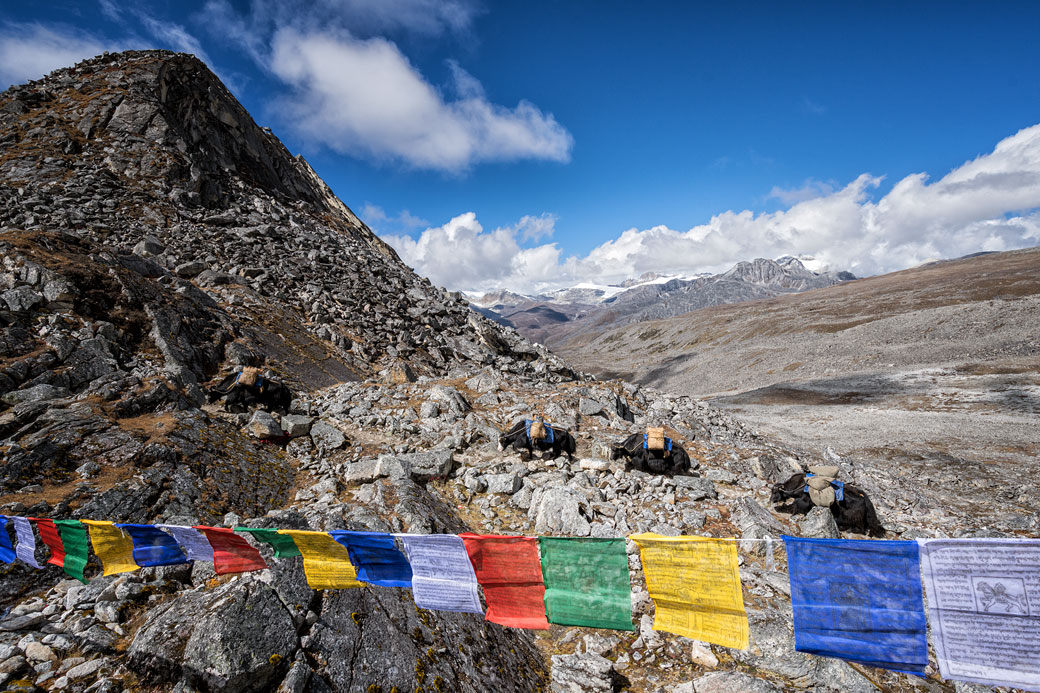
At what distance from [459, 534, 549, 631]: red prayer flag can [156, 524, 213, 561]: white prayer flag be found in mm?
3673

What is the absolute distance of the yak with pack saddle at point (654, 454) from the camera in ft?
39.2

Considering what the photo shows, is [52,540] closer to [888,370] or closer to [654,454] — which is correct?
[654,454]

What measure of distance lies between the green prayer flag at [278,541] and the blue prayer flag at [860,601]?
6.12 meters

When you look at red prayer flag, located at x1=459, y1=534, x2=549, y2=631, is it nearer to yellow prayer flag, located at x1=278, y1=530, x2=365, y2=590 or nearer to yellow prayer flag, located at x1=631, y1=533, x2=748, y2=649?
yellow prayer flag, located at x1=631, y1=533, x2=748, y2=649

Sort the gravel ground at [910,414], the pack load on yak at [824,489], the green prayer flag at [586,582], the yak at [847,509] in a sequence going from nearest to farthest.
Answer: the green prayer flag at [586,582]
the pack load on yak at [824,489]
the yak at [847,509]
the gravel ground at [910,414]

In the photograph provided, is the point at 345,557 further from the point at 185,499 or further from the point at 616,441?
the point at 616,441

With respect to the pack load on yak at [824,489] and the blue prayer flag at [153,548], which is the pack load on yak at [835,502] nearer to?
the pack load on yak at [824,489]

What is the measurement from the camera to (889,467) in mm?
22875

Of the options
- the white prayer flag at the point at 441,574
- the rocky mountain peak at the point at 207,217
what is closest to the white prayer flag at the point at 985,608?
the white prayer flag at the point at 441,574

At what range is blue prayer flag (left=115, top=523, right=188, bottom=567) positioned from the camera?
19.0ft

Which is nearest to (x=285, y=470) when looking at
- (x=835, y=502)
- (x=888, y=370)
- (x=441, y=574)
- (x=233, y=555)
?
(x=233, y=555)

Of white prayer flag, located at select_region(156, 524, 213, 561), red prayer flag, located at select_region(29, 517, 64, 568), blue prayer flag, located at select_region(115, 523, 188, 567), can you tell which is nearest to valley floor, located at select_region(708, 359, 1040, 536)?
white prayer flag, located at select_region(156, 524, 213, 561)

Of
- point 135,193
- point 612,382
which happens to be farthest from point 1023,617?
point 135,193

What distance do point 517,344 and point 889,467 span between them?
77.3ft
